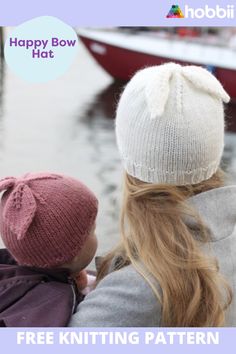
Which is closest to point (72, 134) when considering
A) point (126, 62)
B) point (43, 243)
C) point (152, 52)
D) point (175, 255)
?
point (152, 52)

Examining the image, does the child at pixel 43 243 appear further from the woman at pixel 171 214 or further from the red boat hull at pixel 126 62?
the red boat hull at pixel 126 62

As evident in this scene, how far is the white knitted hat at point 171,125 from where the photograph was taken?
1.02 meters

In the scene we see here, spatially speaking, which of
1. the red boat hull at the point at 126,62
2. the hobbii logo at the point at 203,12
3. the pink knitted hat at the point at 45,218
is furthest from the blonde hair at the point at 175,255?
the red boat hull at the point at 126,62

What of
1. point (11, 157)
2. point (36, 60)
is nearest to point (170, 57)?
point (11, 157)

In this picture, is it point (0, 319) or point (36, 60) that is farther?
point (36, 60)

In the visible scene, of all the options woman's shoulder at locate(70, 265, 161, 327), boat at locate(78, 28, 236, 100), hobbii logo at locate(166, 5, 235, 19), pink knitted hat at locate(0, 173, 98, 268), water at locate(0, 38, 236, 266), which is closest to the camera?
woman's shoulder at locate(70, 265, 161, 327)

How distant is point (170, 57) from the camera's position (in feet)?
21.7

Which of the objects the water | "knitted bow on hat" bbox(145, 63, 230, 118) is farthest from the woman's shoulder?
the water

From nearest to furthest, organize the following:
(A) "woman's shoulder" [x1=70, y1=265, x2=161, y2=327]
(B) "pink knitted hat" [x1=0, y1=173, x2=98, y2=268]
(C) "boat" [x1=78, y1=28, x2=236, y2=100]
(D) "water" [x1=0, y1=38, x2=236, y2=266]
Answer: (A) "woman's shoulder" [x1=70, y1=265, x2=161, y2=327], (B) "pink knitted hat" [x1=0, y1=173, x2=98, y2=268], (D) "water" [x1=0, y1=38, x2=236, y2=266], (C) "boat" [x1=78, y1=28, x2=236, y2=100]

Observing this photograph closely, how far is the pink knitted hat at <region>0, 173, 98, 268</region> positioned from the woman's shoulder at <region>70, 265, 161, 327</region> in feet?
0.50

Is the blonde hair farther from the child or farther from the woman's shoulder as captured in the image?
the child

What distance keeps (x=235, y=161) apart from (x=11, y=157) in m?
1.82

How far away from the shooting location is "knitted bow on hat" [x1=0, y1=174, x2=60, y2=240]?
43.5 inches
